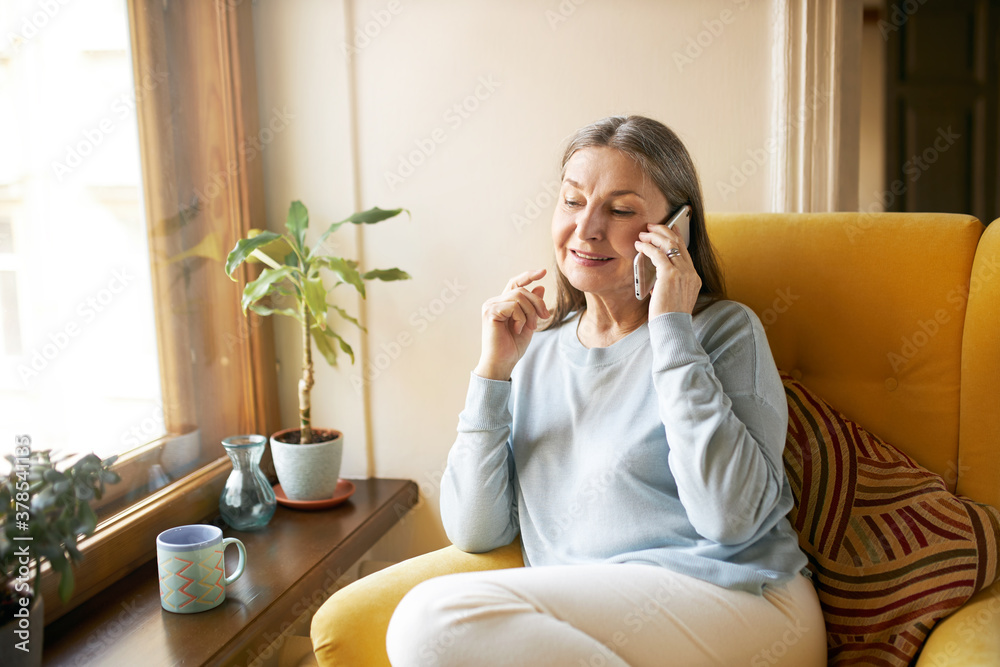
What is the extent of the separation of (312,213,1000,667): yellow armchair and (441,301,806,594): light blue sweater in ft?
0.42

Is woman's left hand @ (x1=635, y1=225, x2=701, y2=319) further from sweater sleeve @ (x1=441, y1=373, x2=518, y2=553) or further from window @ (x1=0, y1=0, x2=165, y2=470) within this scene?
window @ (x1=0, y1=0, x2=165, y2=470)

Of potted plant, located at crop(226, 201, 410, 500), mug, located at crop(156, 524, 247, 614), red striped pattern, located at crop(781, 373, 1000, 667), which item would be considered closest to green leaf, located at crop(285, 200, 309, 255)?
potted plant, located at crop(226, 201, 410, 500)

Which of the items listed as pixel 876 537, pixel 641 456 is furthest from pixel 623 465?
pixel 876 537

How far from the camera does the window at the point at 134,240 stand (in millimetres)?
1402

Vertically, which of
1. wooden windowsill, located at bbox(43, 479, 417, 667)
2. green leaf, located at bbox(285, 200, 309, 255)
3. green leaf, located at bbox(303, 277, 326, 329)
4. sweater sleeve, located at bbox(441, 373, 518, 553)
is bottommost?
wooden windowsill, located at bbox(43, 479, 417, 667)

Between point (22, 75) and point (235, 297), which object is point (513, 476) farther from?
point (22, 75)

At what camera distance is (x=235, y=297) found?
199 cm

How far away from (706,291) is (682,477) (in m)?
0.41

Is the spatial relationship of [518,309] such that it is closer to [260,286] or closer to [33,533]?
[260,286]

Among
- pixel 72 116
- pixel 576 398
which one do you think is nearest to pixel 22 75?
pixel 72 116

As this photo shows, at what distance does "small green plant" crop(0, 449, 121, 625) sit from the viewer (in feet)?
3.53

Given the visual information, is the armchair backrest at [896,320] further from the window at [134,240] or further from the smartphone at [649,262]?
the window at [134,240]

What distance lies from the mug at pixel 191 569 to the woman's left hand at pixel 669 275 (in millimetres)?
868

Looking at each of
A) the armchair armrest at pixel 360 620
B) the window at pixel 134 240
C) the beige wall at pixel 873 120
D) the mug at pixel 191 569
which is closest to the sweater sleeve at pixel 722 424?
the armchair armrest at pixel 360 620
